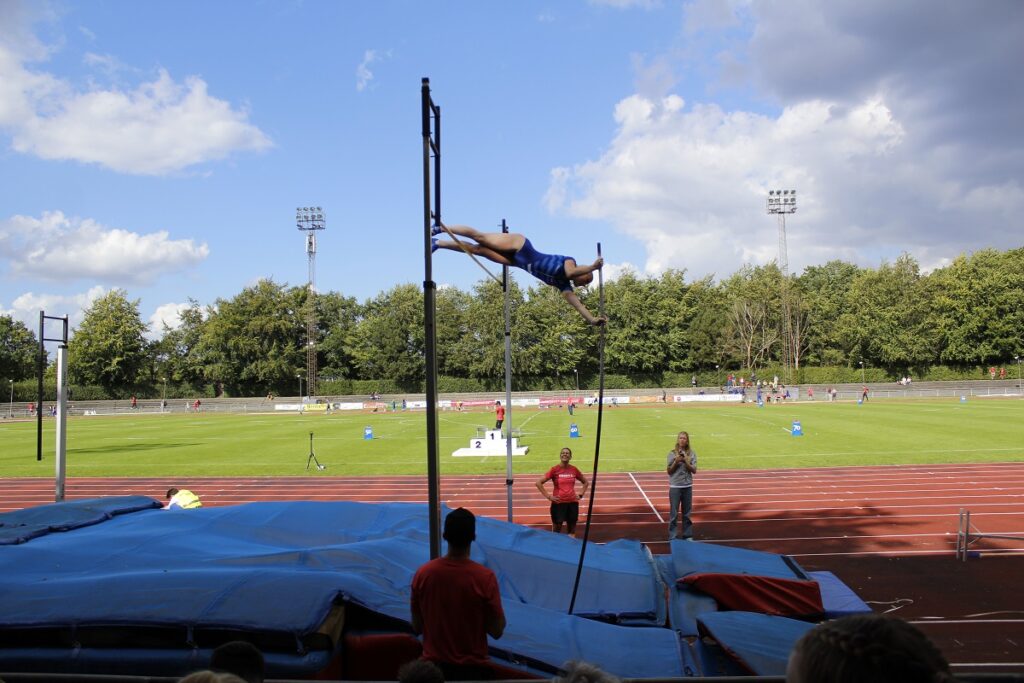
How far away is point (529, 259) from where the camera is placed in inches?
197

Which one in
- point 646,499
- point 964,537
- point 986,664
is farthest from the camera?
point 646,499

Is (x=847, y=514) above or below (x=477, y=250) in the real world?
below

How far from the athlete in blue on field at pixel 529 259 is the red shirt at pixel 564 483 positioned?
4.52 metres

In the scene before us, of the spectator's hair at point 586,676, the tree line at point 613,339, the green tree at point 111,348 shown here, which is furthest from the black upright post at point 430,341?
the green tree at point 111,348

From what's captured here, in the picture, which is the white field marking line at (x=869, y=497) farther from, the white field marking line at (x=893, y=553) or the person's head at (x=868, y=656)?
the person's head at (x=868, y=656)

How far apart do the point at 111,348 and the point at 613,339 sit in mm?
46753

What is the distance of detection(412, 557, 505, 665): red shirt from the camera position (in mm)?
3500

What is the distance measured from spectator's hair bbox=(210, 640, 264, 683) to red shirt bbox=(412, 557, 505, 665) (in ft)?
4.02

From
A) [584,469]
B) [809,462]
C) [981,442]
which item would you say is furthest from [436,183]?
[981,442]

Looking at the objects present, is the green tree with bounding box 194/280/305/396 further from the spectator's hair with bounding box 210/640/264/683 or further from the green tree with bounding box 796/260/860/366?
the spectator's hair with bounding box 210/640/264/683

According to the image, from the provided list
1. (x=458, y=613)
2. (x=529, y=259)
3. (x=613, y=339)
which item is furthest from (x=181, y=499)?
(x=613, y=339)

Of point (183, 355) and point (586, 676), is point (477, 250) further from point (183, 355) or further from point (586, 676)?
point (183, 355)

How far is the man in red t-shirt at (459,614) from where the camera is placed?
11.5 feet

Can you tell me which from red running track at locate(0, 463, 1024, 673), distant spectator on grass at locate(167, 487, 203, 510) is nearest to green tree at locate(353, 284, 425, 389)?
red running track at locate(0, 463, 1024, 673)
